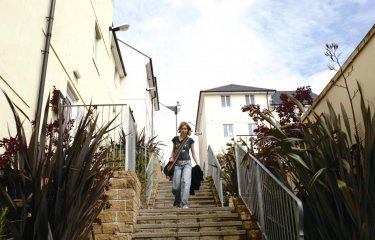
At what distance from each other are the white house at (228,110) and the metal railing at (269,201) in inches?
948

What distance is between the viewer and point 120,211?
541 centimetres

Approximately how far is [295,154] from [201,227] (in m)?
2.22

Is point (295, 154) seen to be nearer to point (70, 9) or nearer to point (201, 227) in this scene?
point (201, 227)

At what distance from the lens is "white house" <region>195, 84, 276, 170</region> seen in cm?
3055

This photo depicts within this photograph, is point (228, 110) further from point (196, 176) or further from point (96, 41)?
point (196, 176)

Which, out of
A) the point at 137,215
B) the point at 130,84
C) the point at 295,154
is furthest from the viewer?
the point at 130,84

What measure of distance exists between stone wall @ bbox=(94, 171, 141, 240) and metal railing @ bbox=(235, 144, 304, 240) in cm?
174

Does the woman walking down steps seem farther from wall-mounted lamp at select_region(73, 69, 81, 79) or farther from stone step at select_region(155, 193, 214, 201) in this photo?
wall-mounted lamp at select_region(73, 69, 81, 79)

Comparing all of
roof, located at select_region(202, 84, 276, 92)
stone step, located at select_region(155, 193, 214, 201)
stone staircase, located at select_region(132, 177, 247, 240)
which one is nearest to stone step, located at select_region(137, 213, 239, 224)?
stone staircase, located at select_region(132, 177, 247, 240)

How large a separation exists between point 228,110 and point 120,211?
2646 cm

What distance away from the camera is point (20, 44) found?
5.06 meters

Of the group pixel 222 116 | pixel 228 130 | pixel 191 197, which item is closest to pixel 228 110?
pixel 222 116

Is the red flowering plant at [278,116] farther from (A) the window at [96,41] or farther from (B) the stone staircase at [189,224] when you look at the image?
(A) the window at [96,41]

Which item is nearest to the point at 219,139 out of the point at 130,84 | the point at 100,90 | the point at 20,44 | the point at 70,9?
the point at 130,84
